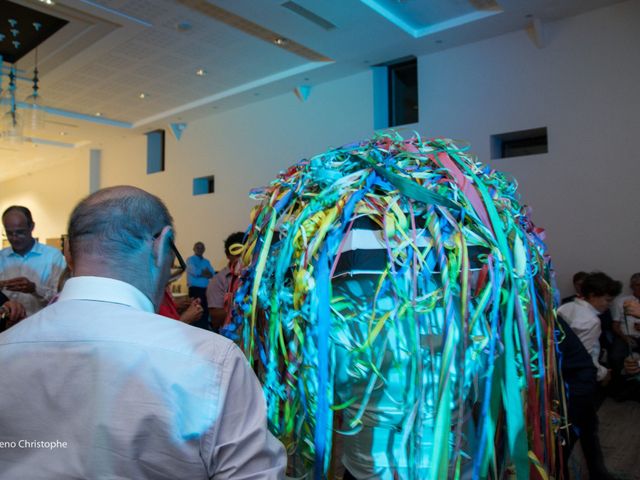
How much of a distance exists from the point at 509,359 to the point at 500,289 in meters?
0.14

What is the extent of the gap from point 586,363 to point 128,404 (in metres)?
1.87

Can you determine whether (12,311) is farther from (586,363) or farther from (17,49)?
(17,49)

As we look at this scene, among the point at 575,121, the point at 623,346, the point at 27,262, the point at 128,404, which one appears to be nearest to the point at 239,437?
the point at 128,404

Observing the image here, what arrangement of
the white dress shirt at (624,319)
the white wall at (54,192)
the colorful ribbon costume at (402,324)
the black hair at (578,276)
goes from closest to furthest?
1. the colorful ribbon costume at (402,324)
2. the white dress shirt at (624,319)
3. the black hair at (578,276)
4. the white wall at (54,192)

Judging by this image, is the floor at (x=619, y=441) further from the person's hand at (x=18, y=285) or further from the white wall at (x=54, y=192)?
the white wall at (x=54, y=192)

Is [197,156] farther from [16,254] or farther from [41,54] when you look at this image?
[16,254]

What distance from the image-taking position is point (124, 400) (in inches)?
28.6

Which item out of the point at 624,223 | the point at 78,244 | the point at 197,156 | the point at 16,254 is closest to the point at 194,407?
the point at 78,244

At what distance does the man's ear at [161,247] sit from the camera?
2.94 ft

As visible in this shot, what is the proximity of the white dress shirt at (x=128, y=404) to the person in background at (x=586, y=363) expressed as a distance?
1076 mm

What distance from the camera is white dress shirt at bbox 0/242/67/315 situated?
9.87 feet

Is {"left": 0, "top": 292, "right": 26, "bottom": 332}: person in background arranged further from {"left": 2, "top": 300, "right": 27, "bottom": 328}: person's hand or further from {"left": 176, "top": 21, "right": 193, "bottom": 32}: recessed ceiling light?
{"left": 176, "top": 21, "right": 193, "bottom": 32}: recessed ceiling light

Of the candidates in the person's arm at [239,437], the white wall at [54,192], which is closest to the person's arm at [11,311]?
the person's arm at [239,437]

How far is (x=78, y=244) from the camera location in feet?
2.79
